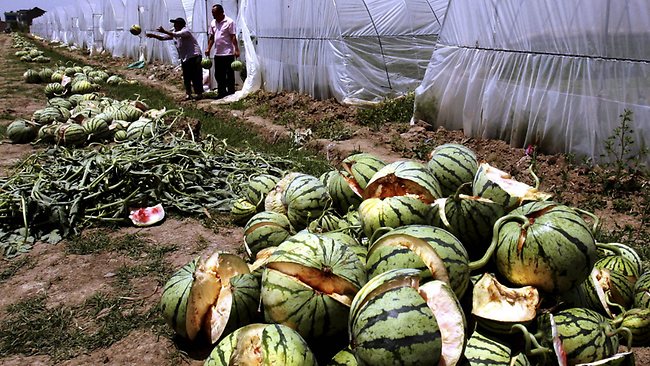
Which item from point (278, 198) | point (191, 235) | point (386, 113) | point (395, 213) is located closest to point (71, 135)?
point (191, 235)

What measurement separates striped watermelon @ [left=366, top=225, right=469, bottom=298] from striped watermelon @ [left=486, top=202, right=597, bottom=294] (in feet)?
0.54

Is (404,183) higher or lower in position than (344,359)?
higher

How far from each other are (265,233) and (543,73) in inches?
188

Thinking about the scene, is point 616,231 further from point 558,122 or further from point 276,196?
point 276,196

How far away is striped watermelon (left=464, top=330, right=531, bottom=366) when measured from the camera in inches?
83.8

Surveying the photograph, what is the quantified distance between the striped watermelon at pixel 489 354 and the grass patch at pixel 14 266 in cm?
344

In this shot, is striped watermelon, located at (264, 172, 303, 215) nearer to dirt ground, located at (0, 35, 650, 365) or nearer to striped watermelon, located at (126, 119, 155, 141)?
dirt ground, located at (0, 35, 650, 365)

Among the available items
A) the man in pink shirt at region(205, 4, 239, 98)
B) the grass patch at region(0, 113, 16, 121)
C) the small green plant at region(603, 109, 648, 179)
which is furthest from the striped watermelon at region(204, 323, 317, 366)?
the man in pink shirt at region(205, 4, 239, 98)

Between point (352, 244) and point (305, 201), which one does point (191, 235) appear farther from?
point (352, 244)

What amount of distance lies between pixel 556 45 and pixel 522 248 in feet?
16.2

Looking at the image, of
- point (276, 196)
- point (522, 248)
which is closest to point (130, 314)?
point (276, 196)

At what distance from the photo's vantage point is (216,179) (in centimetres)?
564

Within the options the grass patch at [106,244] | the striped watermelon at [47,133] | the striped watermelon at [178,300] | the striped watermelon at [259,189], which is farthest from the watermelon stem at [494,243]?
the striped watermelon at [47,133]

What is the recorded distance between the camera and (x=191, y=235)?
182 inches
